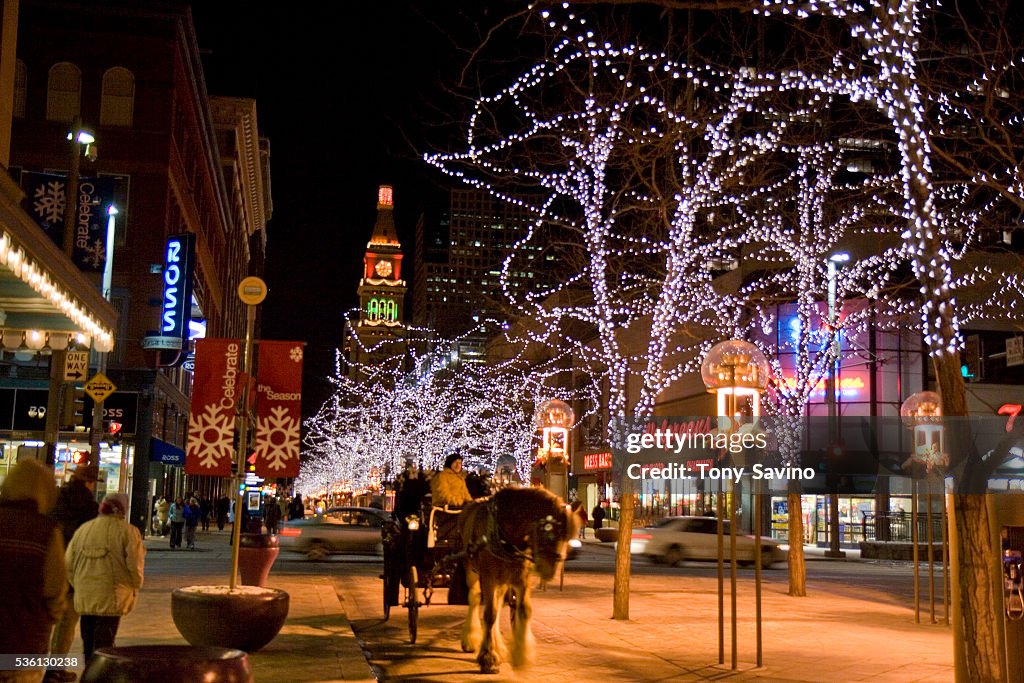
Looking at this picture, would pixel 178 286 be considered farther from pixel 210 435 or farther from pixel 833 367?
pixel 210 435

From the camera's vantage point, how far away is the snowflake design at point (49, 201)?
22.7 m

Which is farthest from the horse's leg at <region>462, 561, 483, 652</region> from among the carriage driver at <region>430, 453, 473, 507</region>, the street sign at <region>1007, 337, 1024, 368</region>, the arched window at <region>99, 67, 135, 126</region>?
the arched window at <region>99, 67, 135, 126</region>

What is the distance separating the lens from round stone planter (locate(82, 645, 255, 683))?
15.9 ft

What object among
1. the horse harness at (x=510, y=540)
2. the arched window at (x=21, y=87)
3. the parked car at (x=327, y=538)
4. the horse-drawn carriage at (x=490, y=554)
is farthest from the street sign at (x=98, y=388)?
the arched window at (x=21, y=87)

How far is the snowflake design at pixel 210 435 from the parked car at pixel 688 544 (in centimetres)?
2265

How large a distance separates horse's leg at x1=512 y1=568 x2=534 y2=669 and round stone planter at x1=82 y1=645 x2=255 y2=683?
18.4 ft

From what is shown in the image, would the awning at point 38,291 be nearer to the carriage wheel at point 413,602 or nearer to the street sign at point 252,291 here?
the street sign at point 252,291

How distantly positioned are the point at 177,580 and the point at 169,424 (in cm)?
2548

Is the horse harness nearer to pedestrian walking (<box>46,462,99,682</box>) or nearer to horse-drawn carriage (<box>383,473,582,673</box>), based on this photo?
horse-drawn carriage (<box>383,473,582,673</box>)

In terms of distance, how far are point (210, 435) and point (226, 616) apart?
1.95m

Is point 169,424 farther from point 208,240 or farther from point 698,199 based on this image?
point 698,199

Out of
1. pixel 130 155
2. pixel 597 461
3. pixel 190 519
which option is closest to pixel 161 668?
pixel 190 519

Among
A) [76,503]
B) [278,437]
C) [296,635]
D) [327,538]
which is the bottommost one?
[296,635]

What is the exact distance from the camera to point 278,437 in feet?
36.8
